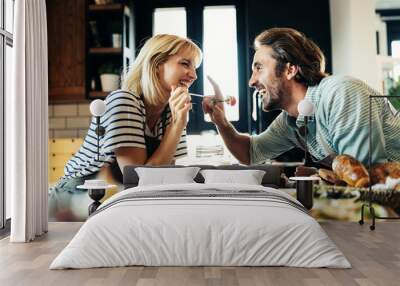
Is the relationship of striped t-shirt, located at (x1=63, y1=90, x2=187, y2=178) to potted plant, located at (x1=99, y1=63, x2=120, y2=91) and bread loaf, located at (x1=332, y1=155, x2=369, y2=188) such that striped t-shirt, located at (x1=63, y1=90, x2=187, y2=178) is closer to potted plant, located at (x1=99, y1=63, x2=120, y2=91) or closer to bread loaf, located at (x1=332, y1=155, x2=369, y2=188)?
potted plant, located at (x1=99, y1=63, x2=120, y2=91)

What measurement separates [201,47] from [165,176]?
69.1 inches

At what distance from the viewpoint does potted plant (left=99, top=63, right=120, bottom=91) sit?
634 centimetres

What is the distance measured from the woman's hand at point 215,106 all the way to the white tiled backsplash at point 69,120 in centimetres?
150

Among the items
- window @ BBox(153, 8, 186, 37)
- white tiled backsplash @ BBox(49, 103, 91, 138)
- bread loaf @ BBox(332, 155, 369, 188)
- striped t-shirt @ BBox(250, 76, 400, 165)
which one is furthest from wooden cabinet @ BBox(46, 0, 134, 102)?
bread loaf @ BBox(332, 155, 369, 188)

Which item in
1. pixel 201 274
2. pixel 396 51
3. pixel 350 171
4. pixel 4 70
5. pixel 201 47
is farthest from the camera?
pixel 201 47

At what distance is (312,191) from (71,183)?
295 cm

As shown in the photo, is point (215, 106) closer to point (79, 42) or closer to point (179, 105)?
point (179, 105)

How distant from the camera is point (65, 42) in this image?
6.46 m

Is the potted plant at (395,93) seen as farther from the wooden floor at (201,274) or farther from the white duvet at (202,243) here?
the white duvet at (202,243)

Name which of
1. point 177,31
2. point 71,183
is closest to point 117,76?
point 177,31

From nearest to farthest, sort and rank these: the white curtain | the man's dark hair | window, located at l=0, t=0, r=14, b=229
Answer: the white curtain → window, located at l=0, t=0, r=14, b=229 → the man's dark hair

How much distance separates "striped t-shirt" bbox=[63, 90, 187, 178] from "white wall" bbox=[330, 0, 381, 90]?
2129mm

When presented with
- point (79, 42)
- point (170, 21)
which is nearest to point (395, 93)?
point (170, 21)

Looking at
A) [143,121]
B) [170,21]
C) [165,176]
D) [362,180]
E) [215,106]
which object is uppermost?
[170,21]
